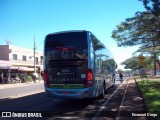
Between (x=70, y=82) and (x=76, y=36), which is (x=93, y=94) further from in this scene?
(x=76, y=36)

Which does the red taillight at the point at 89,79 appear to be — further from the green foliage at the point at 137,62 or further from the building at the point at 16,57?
the green foliage at the point at 137,62

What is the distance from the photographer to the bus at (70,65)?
12562 mm

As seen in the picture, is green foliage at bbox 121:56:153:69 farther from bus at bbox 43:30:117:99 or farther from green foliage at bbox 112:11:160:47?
bus at bbox 43:30:117:99

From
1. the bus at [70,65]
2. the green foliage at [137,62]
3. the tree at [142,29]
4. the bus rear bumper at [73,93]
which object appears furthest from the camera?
the green foliage at [137,62]

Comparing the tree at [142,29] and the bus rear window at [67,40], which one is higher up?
the tree at [142,29]

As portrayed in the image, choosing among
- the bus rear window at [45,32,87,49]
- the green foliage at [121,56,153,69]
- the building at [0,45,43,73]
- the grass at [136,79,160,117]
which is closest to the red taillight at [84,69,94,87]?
the bus rear window at [45,32,87,49]

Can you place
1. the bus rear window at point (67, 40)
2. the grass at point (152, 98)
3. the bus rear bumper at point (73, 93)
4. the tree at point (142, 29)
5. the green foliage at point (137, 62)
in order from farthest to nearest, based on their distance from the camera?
the green foliage at point (137, 62), the tree at point (142, 29), the bus rear window at point (67, 40), the bus rear bumper at point (73, 93), the grass at point (152, 98)

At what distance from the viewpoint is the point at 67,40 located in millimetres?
13125

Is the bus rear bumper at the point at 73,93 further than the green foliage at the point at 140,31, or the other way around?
the green foliage at the point at 140,31

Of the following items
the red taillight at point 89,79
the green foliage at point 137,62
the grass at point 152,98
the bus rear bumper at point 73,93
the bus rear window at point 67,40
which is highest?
the green foliage at point 137,62

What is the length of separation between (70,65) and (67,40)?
1.22 m

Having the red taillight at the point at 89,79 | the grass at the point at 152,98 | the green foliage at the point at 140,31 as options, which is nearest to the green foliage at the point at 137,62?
the green foliage at the point at 140,31

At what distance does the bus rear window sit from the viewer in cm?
1285

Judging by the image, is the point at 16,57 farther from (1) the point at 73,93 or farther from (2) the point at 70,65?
(1) the point at 73,93
